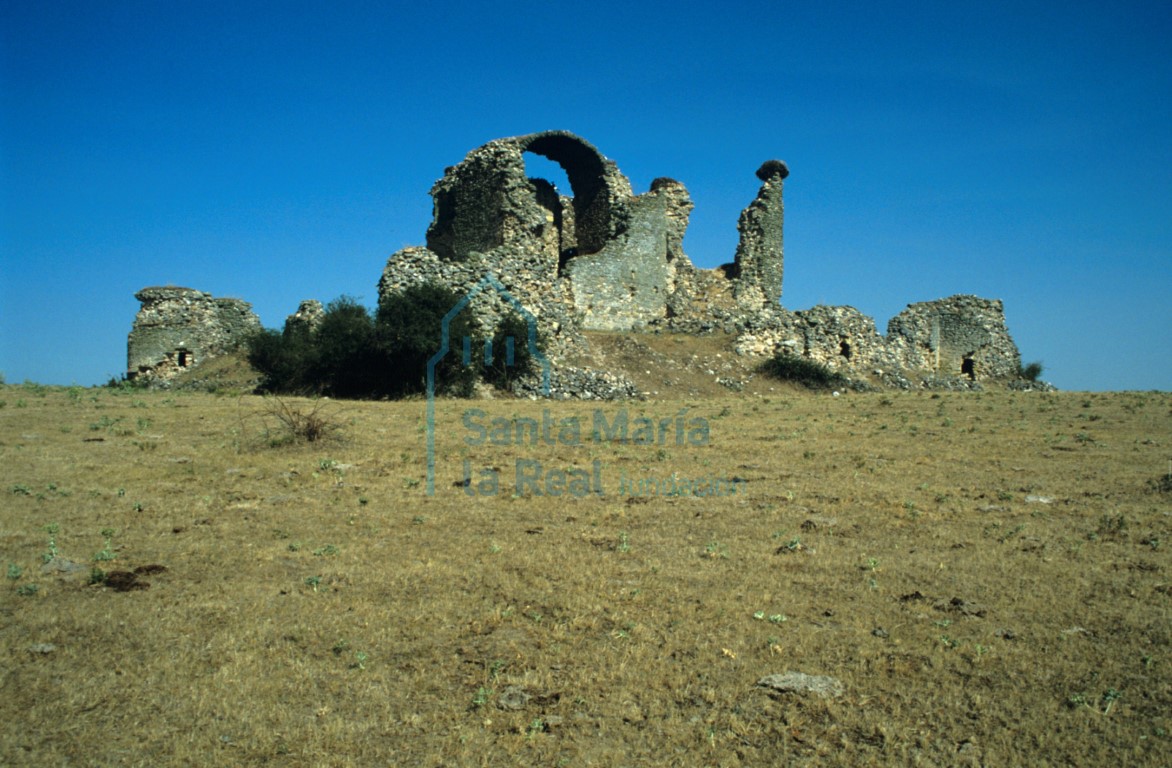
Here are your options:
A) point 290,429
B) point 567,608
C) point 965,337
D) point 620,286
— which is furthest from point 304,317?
point 965,337

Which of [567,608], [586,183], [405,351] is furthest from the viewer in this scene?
[586,183]

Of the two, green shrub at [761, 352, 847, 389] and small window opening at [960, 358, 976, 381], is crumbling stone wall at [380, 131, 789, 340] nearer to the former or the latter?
green shrub at [761, 352, 847, 389]

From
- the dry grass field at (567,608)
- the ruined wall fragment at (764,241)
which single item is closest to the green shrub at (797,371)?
the ruined wall fragment at (764,241)

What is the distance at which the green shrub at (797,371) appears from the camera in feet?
91.0

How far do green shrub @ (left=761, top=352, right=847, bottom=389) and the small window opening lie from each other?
11.6 m

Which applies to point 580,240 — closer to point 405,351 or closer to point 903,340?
point 903,340

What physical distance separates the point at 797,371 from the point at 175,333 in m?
23.5

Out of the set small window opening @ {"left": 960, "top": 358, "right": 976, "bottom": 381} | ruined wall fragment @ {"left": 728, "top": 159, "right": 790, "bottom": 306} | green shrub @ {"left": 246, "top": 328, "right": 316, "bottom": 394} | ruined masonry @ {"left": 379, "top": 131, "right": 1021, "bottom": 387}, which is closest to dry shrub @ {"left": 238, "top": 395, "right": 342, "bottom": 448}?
green shrub @ {"left": 246, "top": 328, "right": 316, "bottom": 394}

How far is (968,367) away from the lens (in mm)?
36906

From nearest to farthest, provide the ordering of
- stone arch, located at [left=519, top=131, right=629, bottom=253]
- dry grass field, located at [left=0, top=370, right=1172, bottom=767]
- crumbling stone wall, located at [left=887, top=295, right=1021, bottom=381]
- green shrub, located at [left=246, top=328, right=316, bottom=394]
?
1. dry grass field, located at [left=0, top=370, right=1172, bottom=767]
2. green shrub, located at [left=246, top=328, right=316, bottom=394]
3. stone arch, located at [left=519, top=131, right=629, bottom=253]
4. crumbling stone wall, located at [left=887, top=295, right=1021, bottom=381]

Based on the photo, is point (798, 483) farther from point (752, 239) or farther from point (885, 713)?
point (752, 239)

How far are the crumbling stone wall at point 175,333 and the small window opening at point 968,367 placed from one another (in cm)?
3017

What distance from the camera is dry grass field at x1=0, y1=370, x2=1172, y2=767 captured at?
15.0ft

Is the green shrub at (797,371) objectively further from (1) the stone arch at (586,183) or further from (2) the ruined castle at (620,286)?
(1) the stone arch at (586,183)
